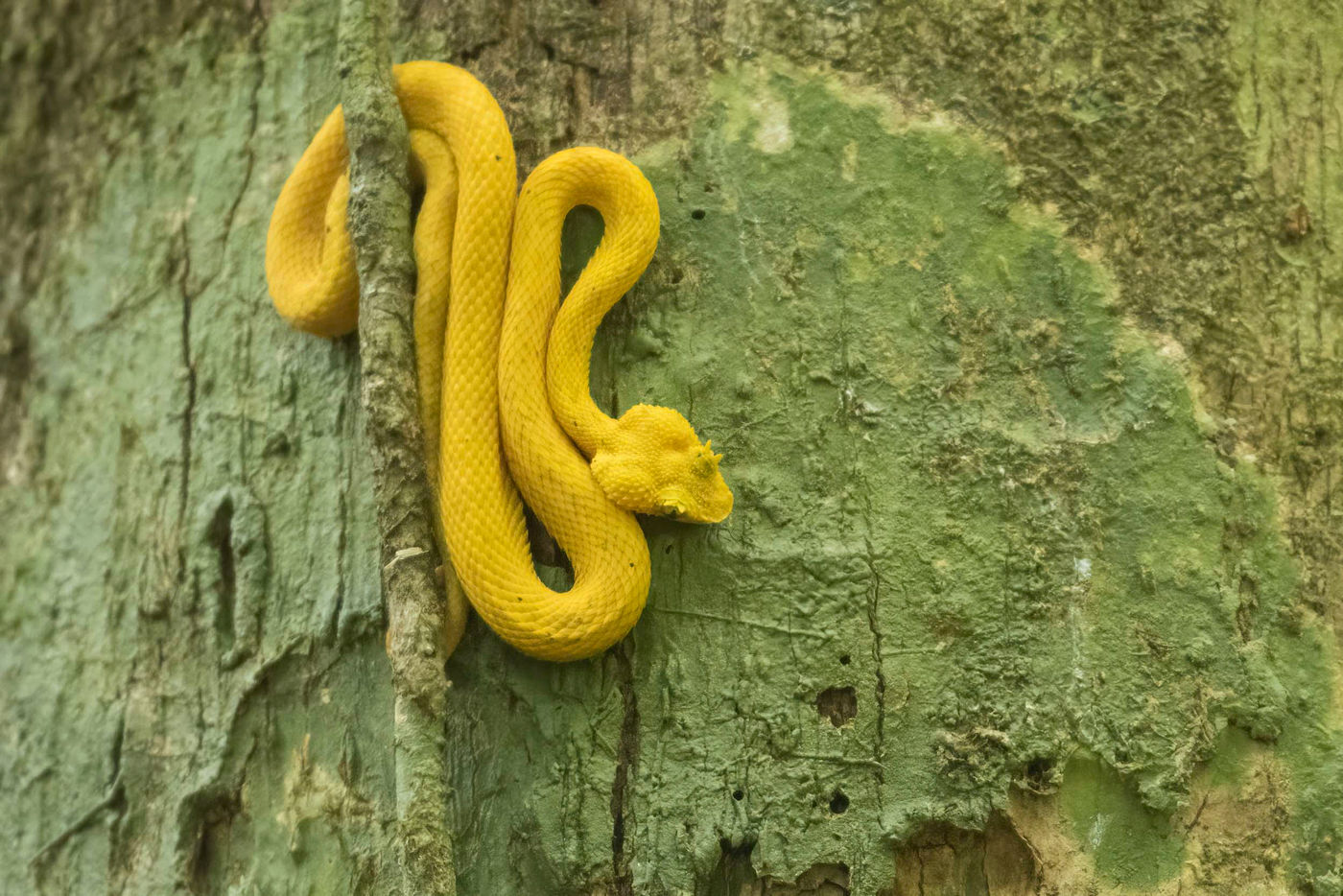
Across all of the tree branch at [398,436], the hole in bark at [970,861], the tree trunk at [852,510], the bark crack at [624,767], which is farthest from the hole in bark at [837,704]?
the tree branch at [398,436]

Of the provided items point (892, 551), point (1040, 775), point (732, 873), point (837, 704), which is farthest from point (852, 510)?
point (732, 873)

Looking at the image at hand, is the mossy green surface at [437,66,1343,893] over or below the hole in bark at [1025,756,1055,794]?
over

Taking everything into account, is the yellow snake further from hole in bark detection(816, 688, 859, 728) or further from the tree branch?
hole in bark detection(816, 688, 859, 728)

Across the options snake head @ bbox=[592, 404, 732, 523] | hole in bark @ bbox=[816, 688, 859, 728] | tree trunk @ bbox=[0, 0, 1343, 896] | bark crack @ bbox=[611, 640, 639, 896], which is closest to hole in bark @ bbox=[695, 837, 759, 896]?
tree trunk @ bbox=[0, 0, 1343, 896]

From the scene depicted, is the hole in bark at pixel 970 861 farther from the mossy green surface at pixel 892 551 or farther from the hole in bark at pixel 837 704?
the hole in bark at pixel 837 704

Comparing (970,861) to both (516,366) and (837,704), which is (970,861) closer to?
(837,704)
